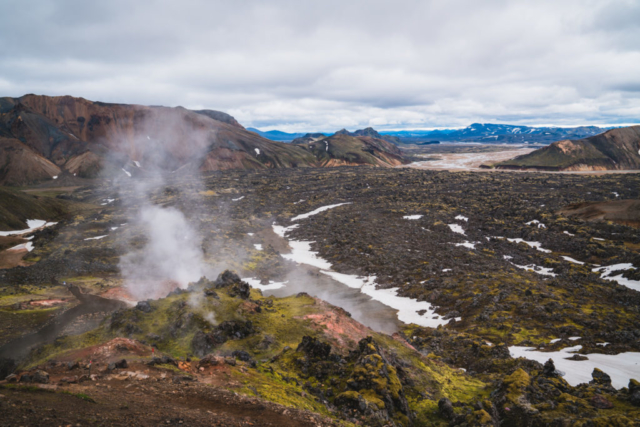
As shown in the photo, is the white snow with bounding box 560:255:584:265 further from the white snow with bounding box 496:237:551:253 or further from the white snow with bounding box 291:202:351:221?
the white snow with bounding box 291:202:351:221

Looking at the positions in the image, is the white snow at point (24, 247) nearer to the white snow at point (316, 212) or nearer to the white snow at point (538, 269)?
the white snow at point (316, 212)

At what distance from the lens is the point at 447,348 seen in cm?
3192

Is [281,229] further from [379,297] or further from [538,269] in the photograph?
[538,269]

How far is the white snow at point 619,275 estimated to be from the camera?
139 feet

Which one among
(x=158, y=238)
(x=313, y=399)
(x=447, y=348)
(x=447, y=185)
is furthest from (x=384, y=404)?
(x=447, y=185)

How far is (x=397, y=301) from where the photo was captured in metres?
46.0

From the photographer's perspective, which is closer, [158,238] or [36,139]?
[158,238]

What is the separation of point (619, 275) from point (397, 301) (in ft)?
105

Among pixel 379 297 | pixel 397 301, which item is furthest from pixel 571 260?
pixel 379 297

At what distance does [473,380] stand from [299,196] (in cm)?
10233

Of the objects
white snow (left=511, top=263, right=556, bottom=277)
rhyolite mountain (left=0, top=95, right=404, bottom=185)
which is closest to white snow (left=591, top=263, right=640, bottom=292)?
white snow (left=511, top=263, right=556, bottom=277)

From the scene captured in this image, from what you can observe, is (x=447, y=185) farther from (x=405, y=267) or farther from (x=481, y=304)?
(x=481, y=304)

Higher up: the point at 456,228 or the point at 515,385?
the point at 515,385

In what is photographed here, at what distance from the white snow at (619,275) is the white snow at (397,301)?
25.9 m
